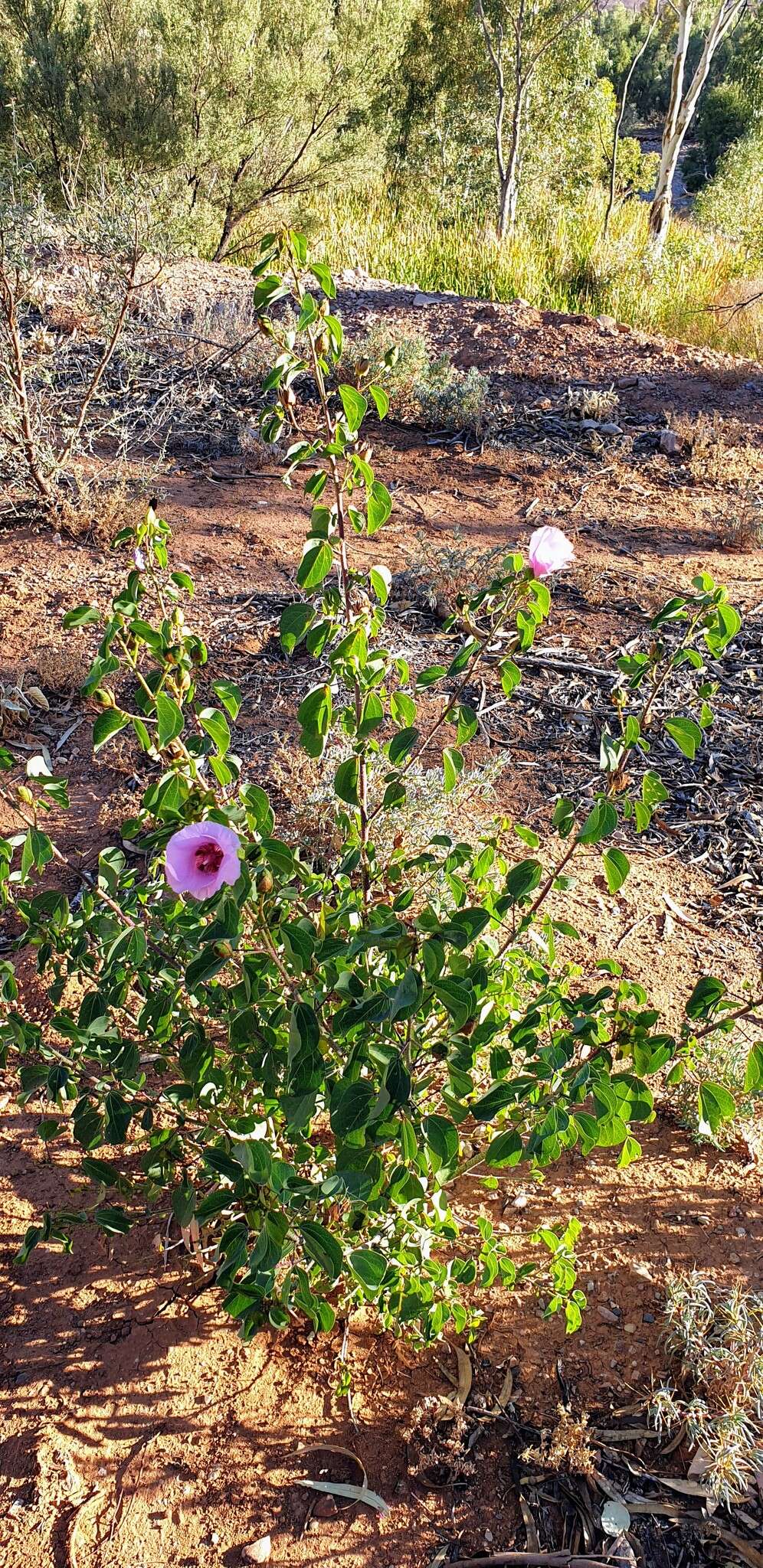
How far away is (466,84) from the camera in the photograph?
1789 cm

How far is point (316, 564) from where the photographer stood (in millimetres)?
1247

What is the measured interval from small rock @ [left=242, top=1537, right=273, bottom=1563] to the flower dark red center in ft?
3.95

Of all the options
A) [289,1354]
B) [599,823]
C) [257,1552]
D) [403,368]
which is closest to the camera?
[599,823]

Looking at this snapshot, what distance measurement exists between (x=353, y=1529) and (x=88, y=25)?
12605mm

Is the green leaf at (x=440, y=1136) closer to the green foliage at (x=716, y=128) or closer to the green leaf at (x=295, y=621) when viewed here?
the green leaf at (x=295, y=621)

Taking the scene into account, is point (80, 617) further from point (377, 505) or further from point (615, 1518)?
point (615, 1518)

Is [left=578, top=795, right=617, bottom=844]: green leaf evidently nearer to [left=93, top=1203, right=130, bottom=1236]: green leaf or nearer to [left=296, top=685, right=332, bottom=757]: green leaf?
[left=296, top=685, right=332, bottom=757]: green leaf

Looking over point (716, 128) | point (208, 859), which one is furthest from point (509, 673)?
point (716, 128)

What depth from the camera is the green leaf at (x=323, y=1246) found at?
1167 millimetres

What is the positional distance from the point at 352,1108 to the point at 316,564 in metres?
0.64

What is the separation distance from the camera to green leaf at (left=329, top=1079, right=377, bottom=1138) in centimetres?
112

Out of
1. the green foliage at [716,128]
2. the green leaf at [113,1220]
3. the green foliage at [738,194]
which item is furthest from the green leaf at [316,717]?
the green foliage at [716,128]

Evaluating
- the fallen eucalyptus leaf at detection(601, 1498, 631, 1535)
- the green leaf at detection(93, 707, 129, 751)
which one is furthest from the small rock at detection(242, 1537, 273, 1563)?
the green leaf at detection(93, 707, 129, 751)

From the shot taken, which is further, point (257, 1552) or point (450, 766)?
point (257, 1552)
